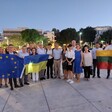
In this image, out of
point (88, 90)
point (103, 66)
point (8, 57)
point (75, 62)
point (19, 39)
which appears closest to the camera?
point (88, 90)

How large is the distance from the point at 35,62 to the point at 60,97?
413cm

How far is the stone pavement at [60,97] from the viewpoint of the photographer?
26.9ft

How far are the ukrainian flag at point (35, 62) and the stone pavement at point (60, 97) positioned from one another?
82 cm

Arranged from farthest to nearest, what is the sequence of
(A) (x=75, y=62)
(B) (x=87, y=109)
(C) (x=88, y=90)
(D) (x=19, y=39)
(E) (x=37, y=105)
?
1. (D) (x=19, y=39)
2. (A) (x=75, y=62)
3. (C) (x=88, y=90)
4. (E) (x=37, y=105)
5. (B) (x=87, y=109)

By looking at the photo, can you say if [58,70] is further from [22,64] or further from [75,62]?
[22,64]

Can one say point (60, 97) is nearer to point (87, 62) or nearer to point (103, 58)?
point (87, 62)

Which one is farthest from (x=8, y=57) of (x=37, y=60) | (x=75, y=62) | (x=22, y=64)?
(x=75, y=62)

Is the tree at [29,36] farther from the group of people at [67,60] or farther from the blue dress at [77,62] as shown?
the blue dress at [77,62]

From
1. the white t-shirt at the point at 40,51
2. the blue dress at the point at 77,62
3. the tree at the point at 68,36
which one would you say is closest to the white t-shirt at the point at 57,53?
the white t-shirt at the point at 40,51

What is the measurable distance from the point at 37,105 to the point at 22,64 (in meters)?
3.78

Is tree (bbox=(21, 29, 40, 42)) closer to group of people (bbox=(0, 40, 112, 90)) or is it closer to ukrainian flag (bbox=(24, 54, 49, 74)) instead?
group of people (bbox=(0, 40, 112, 90))

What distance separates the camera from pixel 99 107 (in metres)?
8.07

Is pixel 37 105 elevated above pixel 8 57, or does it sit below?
below

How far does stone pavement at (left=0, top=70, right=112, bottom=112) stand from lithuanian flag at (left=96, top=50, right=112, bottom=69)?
64.6 inches
